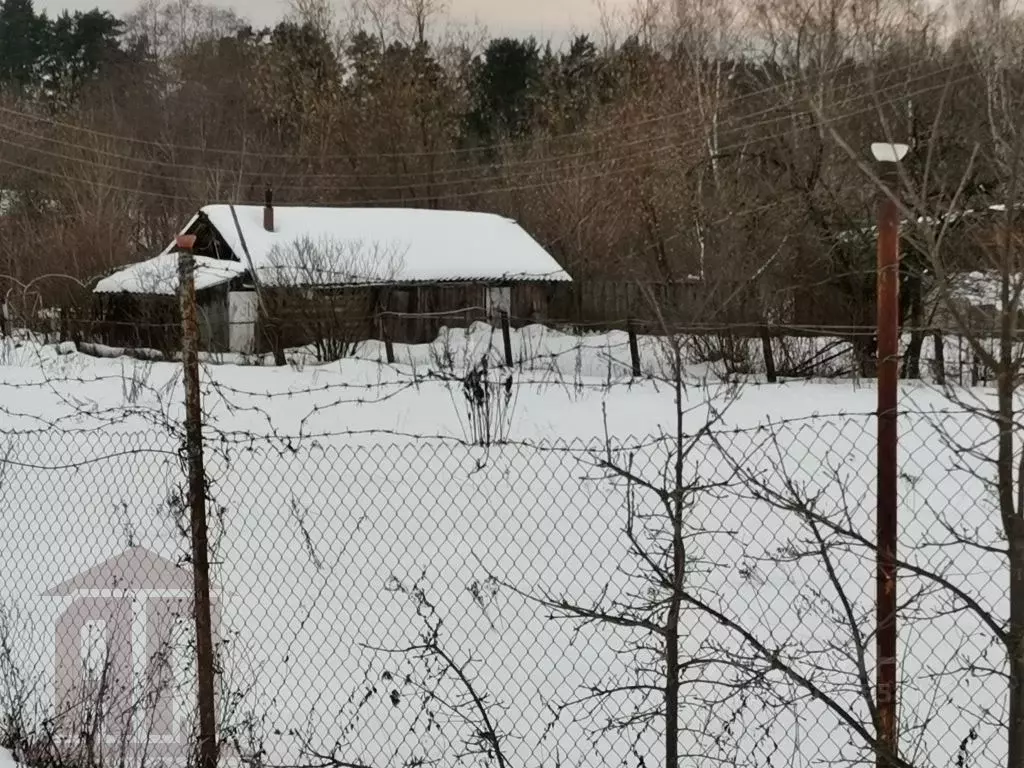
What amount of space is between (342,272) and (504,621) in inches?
532

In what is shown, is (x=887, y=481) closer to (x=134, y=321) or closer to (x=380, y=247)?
(x=134, y=321)

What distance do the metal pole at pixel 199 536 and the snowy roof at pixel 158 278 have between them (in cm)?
1543

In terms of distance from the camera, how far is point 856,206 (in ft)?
45.2

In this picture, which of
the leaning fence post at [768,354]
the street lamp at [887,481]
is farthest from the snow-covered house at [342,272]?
the street lamp at [887,481]

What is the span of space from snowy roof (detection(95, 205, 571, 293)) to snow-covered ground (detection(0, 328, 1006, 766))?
11.5 meters

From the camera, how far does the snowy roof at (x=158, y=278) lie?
18062 millimetres

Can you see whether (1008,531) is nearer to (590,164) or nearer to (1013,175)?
(1013,175)

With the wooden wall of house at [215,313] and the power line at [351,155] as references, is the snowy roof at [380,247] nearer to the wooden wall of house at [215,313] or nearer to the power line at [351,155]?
the wooden wall of house at [215,313]

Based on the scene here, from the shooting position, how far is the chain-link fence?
292 centimetres

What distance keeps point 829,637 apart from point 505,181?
29.3 meters

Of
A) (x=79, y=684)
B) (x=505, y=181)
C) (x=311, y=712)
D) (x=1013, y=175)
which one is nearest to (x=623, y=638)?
(x=311, y=712)

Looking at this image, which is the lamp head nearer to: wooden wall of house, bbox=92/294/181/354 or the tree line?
the tree line

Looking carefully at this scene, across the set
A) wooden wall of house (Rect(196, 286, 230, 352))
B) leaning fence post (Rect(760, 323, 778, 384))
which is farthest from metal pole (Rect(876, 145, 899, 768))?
wooden wall of house (Rect(196, 286, 230, 352))

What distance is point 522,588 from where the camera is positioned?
4.80 m
